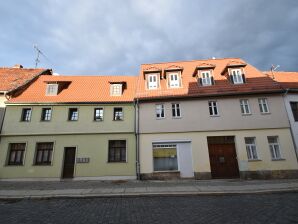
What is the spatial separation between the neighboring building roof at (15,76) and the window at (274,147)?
23.9 m

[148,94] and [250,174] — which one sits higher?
[148,94]

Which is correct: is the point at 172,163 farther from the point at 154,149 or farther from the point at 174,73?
the point at 174,73

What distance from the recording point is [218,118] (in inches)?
610

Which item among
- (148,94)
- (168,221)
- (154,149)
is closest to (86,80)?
(148,94)

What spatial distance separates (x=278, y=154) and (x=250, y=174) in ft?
10.1

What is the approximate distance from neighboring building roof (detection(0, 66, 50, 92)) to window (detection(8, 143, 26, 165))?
5.32m

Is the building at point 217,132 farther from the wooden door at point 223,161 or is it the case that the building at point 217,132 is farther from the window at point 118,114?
the window at point 118,114

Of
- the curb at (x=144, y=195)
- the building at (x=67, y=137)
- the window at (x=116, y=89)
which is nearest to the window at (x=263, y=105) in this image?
the curb at (x=144, y=195)

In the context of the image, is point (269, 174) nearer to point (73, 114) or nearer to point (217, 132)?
point (217, 132)

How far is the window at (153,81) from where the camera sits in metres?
17.6

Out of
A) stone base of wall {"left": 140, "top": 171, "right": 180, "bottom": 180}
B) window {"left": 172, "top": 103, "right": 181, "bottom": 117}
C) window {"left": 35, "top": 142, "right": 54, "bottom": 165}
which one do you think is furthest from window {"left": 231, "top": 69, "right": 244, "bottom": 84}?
window {"left": 35, "top": 142, "right": 54, "bottom": 165}

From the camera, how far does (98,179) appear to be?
14953 mm

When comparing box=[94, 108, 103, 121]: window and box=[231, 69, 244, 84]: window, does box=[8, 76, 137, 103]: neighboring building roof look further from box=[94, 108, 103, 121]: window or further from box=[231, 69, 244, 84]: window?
box=[231, 69, 244, 84]: window

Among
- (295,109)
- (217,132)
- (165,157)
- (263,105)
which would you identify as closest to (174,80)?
(217,132)
